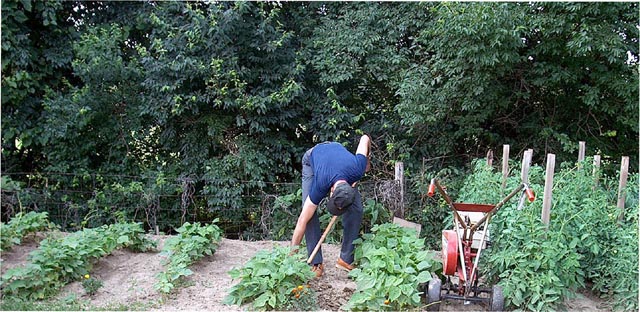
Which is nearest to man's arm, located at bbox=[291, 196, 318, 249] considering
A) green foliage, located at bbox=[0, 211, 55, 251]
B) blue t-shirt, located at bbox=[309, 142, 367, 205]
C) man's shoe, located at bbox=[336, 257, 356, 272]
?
blue t-shirt, located at bbox=[309, 142, 367, 205]

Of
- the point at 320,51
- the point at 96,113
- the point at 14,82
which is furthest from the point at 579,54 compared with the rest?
the point at 14,82

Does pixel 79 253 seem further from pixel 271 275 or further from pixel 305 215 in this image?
pixel 305 215

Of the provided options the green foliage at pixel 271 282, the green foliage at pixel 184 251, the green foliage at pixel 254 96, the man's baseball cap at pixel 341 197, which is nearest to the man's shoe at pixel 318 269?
the green foliage at pixel 271 282

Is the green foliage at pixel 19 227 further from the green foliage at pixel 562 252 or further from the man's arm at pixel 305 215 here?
the green foliage at pixel 562 252

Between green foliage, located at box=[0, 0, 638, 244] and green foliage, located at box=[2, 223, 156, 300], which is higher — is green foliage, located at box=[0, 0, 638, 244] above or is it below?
above

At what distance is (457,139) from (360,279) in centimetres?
407

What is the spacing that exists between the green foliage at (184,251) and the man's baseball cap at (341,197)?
3.98 feet

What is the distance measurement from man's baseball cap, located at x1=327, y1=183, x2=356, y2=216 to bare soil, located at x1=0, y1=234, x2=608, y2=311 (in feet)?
2.13

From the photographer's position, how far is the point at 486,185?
4.69 m

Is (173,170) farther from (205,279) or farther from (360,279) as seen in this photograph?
(360,279)

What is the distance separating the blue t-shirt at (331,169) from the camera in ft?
13.7

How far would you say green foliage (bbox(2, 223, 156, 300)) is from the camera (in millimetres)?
3747

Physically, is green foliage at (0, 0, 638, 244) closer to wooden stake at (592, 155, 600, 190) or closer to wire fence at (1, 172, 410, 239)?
wire fence at (1, 172, 410, 239)

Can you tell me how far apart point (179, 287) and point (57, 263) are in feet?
2.96
